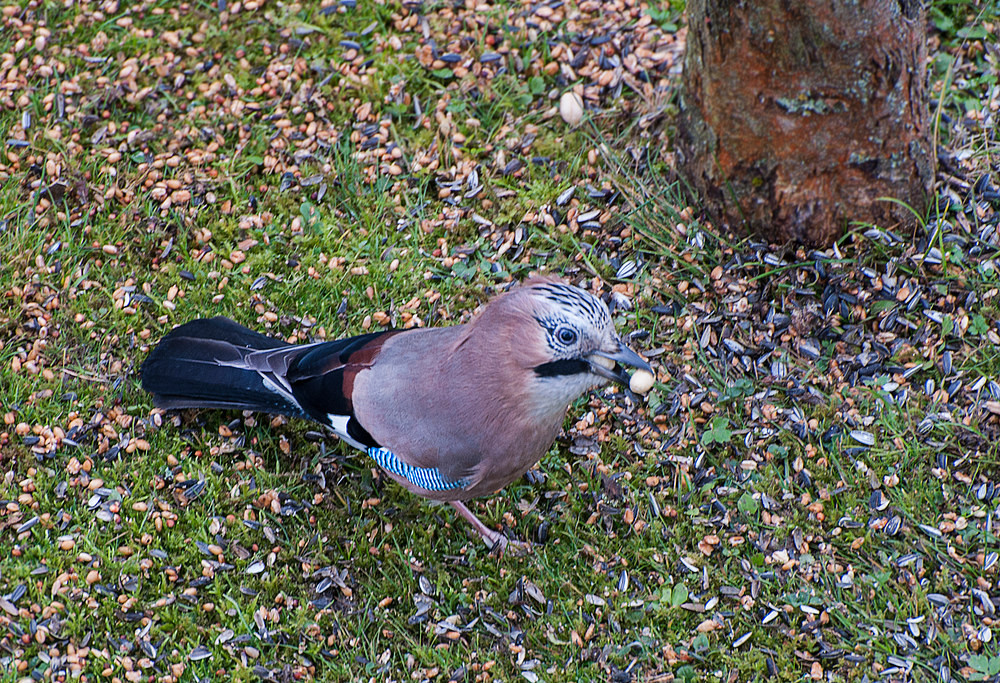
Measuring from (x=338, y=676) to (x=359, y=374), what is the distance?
1228 mm

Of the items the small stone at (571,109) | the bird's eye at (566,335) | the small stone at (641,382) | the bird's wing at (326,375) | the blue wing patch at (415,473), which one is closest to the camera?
the bird's eye at (566,335)

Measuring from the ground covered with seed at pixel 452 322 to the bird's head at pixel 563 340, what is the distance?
0.98m

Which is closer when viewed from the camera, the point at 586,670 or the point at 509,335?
the point at 509,335

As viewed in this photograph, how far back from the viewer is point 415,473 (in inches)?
166

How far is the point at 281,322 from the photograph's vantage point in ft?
16.7

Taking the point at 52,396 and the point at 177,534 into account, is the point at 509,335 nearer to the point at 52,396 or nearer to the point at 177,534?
the point at 177,534

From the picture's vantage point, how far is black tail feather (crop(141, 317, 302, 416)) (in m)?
4.54

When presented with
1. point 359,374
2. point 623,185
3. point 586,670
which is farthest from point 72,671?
point 623,185

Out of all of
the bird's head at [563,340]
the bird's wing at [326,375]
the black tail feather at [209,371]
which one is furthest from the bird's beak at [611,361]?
the black tail feather at [209,371]

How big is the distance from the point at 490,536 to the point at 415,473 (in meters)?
0.52

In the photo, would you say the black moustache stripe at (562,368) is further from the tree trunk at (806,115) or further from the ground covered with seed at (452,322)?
the tree trunk at (806,115)

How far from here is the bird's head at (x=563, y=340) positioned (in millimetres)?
3650

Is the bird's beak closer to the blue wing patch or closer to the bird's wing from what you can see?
the blue wing patch

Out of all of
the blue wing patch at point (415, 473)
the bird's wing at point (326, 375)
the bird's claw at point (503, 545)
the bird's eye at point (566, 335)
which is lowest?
the bird's claw at point (503, 545)
